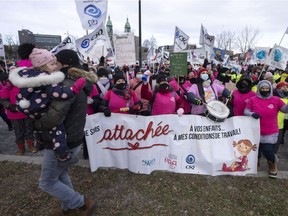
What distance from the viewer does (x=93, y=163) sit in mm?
4137

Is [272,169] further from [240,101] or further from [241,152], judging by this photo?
[240,101]

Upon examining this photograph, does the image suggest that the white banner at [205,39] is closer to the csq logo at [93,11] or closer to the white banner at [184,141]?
the csq logo at [93,11]

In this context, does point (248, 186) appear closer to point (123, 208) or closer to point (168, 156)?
point (168, 156)

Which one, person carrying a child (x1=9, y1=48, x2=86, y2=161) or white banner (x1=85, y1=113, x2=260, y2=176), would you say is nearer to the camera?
person carrying a child (x1=9, y1=48, x2=86, y2=161)

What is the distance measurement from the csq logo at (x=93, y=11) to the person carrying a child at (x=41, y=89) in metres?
5.37

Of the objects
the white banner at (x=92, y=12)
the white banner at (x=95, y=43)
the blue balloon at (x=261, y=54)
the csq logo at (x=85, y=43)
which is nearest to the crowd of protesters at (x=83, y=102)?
the white banner at (x=95, y=43)

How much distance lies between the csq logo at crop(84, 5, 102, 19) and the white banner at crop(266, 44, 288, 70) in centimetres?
536

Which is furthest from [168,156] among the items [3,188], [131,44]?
[131,44]

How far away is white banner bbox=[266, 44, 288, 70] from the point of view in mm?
6723

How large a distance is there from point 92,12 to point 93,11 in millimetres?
47

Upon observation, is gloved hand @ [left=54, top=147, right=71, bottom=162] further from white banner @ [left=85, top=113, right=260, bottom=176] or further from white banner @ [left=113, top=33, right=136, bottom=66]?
white banner @ [left=113, top=33, right=136, bottom=66]

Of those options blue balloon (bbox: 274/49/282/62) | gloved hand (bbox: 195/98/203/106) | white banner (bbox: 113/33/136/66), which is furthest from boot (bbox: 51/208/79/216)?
blue balloon (bbox: 274/49/282/62)

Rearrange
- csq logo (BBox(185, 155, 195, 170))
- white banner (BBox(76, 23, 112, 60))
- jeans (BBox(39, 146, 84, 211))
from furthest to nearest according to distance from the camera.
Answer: white banner (BBox(76, 23, 112, 60))
csq logo (BBox(185, 155, 195, 170))
jeans (BBox(39, 146, 84, 211))

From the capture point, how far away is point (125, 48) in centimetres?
621
